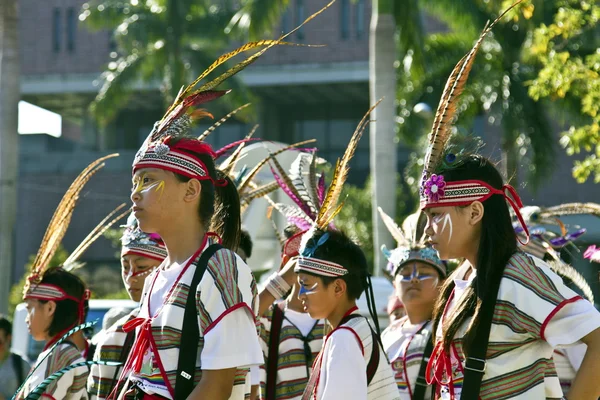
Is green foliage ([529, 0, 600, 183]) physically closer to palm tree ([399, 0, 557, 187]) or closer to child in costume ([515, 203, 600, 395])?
child in costume ([515, 203, 600, 395])

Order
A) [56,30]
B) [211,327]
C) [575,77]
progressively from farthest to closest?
[56,30] → [575,77] → [211,327]

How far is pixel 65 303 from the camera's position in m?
5.97

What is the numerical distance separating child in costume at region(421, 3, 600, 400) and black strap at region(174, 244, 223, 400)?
0.93 metres

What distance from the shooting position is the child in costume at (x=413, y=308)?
18.6ft

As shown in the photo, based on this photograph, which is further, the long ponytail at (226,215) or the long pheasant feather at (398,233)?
the long pheasant feather at (398,233)

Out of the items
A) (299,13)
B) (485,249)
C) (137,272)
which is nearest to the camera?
(485,249)

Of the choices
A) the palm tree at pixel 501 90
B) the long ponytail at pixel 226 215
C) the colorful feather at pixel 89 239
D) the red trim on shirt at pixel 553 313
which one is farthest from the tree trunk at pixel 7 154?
the red trim on shirt at pixel 553 313

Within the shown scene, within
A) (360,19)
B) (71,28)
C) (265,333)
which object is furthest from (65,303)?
(71,28)

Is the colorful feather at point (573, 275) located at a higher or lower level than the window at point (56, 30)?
lower

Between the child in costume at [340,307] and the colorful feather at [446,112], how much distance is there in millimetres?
589

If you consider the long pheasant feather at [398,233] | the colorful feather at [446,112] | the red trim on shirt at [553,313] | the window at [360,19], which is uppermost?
the window at [360,19]

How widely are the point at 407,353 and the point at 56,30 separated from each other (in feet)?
121

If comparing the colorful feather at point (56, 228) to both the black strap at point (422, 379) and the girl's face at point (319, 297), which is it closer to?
the girl's face at point (319, 297)

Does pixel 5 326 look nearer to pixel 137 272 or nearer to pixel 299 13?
pixel 137 272
